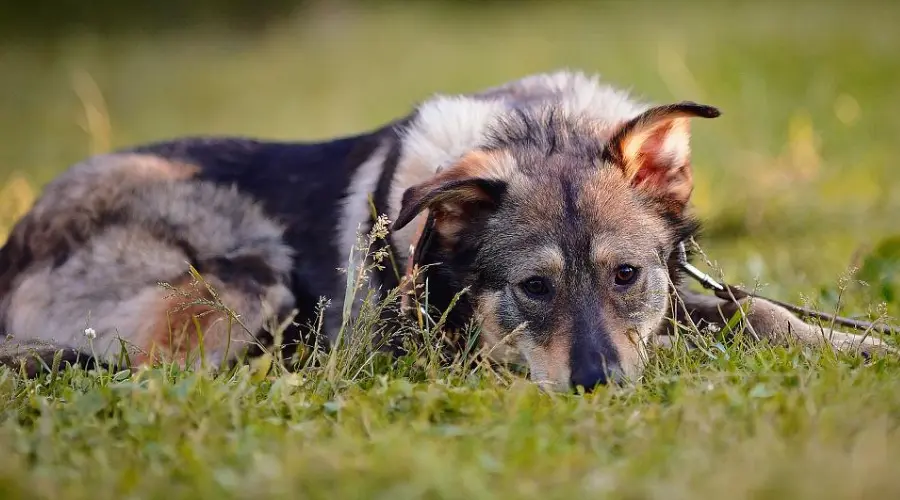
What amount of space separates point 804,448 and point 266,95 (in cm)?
1410

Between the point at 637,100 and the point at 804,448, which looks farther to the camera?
the point at 637,100

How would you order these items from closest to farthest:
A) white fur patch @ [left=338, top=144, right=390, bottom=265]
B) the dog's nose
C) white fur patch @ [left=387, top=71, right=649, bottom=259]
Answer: the dog's nose → white fur patch @ [left=387, top=71, right=649, bottom=259] → white fur patch @ [left=338, top=144, right=390, bottom=265]

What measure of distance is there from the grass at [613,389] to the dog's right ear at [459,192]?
664 millimetres

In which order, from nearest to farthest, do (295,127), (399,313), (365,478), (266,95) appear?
(365,478) < (399,313) < (295,127) < (266,95)

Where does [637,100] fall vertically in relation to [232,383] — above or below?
above

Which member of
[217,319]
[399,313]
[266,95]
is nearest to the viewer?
[399,313]

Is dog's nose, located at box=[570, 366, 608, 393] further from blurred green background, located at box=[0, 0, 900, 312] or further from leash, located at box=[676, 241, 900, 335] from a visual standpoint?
blurred green background, located at box=[0, 0, 900, 312]

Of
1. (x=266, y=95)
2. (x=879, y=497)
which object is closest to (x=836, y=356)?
(x=879, y=497)

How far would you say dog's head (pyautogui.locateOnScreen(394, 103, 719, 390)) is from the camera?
3.83 metres

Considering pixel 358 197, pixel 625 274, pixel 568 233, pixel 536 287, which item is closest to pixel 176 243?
pixel 358 197

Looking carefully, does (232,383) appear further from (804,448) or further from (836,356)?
(836,356)

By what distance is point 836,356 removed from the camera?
3.67m

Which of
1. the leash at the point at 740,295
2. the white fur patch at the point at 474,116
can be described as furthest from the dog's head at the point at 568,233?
the white fur patch at the point at 474,116

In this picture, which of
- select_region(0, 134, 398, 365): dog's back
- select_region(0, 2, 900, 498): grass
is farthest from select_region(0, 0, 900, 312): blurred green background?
select_region(0, 134, 398, 365): dog's back
